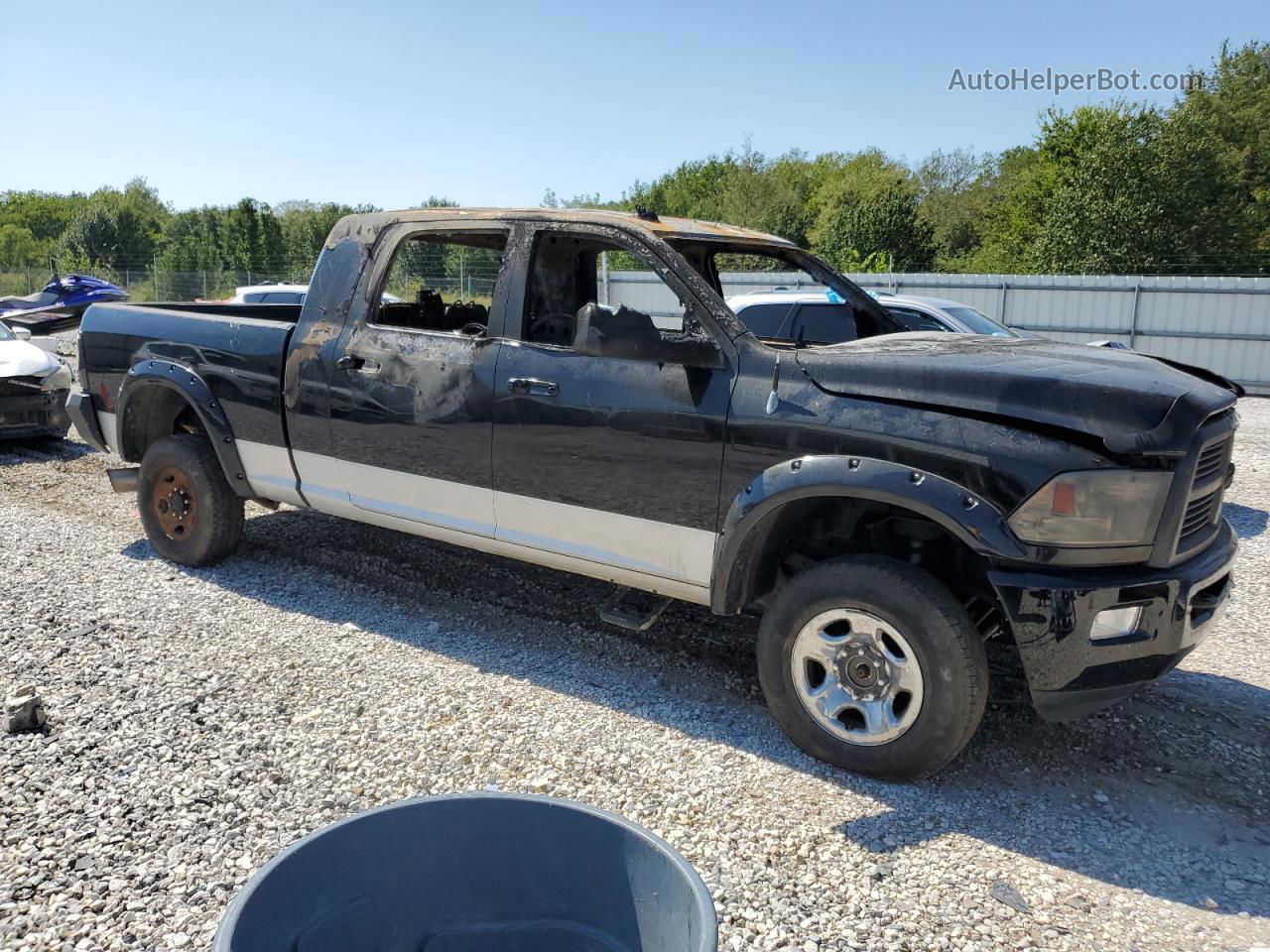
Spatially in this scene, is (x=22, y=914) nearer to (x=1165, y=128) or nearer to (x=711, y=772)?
(x=711, y=772)

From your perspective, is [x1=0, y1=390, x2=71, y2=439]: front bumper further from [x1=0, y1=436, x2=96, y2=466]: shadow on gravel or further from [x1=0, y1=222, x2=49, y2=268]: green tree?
[x1=0, y1=222, x2=49, y2=268]: green tree

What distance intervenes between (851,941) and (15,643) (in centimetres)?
404

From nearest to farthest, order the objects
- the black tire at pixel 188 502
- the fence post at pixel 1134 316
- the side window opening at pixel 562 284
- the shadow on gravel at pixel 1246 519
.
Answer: the side window opening at pixel 562 284 < the black tire at pixel 188 502 < the shadow on gravel at pixel 1246 519 < the fence post at pixel 1134 316

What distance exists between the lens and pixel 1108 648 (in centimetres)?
324

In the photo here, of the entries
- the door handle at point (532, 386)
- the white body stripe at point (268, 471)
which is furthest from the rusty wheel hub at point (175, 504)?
the door handle at point (532, 386)

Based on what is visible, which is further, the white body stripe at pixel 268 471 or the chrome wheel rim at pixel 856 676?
the white body stripe at pixel 268 471

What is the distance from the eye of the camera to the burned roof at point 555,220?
14.4ft

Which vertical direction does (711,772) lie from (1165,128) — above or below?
below

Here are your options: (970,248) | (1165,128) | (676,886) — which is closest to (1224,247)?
(1165,128)

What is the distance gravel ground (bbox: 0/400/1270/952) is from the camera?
2879 millimetres

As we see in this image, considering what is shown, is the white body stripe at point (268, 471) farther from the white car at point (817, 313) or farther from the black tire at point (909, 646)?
the white car at point (817, 313)

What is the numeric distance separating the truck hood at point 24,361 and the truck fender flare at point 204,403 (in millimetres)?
4661

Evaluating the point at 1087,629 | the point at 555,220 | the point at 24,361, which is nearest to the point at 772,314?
the point at 555,220

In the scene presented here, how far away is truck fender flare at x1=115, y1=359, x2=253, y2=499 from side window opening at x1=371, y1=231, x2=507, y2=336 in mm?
1252
